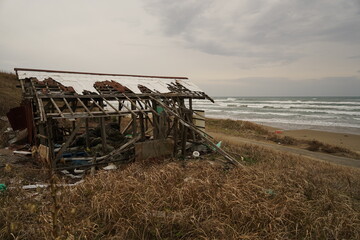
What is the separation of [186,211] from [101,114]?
5.05 meters

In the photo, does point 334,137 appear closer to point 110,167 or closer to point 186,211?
point 110,167

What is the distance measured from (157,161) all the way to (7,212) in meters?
Answer: 5.01

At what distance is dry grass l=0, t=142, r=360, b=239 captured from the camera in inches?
A: 161

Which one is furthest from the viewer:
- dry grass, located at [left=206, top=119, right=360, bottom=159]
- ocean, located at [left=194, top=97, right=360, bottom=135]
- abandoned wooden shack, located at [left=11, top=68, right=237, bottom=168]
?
ocean, located at [left=194, top=97, right=360, bottom=135]

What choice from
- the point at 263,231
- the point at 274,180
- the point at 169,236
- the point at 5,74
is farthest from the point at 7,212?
the point at 5,74

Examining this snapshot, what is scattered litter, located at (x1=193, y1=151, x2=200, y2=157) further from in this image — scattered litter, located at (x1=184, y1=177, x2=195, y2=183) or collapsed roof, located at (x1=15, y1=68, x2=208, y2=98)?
scattered litter, located at (x1=184, y1=177, x2=195, y2=183)

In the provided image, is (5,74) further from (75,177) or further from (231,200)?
(231,200)

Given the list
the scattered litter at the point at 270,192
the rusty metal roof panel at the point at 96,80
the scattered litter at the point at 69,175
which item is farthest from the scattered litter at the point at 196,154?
the scattered litter at the point at 270,192

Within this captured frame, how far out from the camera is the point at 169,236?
4.13 metres

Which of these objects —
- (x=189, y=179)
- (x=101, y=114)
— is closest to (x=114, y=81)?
(x=101, y=114)

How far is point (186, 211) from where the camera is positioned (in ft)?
14.7

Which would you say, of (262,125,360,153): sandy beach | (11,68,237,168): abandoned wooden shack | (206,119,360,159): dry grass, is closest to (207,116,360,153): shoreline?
(262,125,360,153): sandy beach

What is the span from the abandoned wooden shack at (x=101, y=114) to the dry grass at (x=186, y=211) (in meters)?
2.65

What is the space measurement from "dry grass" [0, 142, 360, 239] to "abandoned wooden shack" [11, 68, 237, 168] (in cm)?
265
